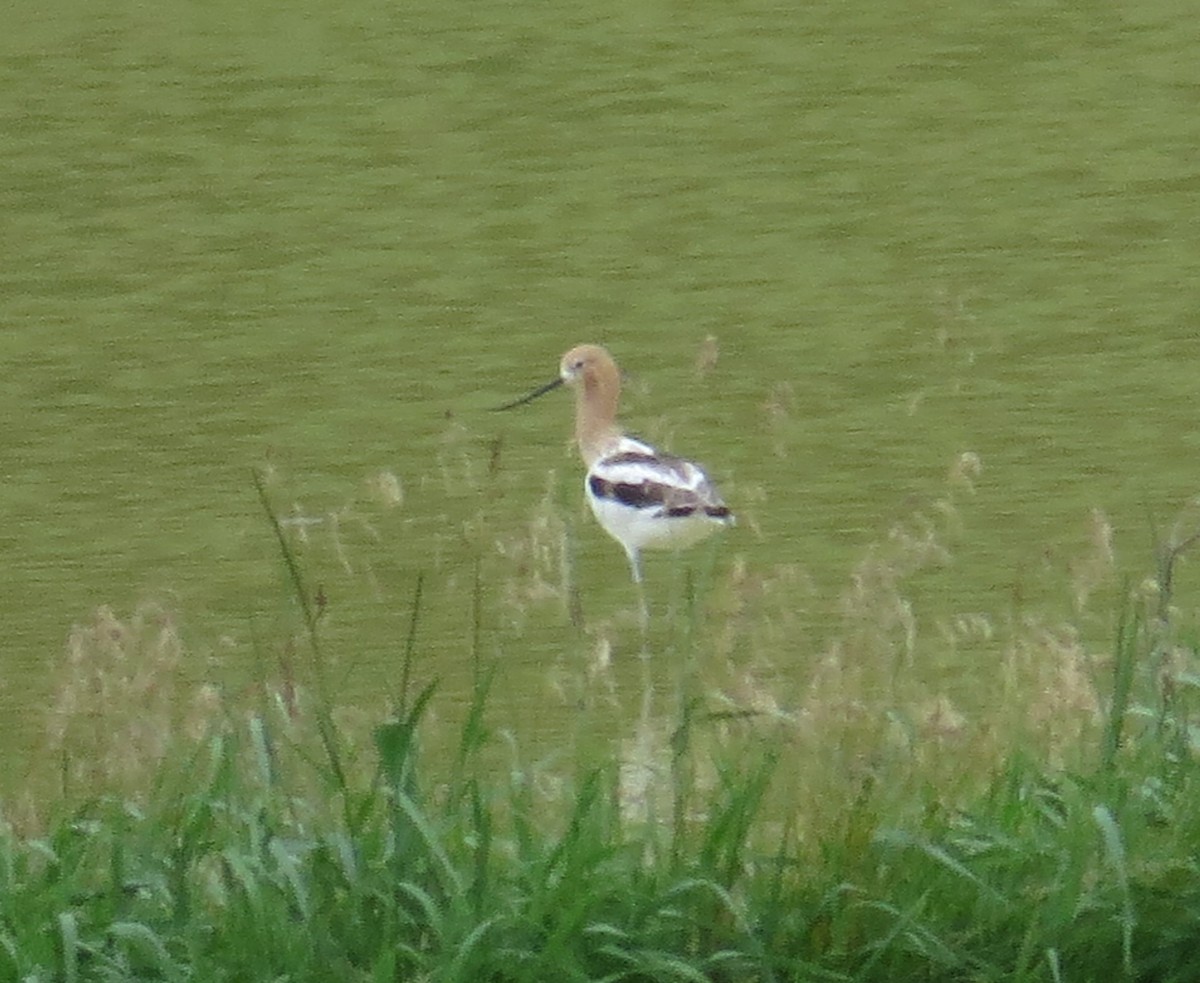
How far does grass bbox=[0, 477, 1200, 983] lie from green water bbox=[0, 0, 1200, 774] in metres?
0.62

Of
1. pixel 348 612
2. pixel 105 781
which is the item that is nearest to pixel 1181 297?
pixel 348 612

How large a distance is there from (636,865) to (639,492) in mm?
3626

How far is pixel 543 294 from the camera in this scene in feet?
35.5

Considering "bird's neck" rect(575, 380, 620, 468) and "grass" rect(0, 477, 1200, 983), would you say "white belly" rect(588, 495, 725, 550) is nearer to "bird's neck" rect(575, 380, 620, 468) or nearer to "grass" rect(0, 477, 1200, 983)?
"bird's neck" rect(575, 380, 620, 468)

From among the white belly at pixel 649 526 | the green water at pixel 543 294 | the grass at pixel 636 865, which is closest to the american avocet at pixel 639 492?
the white belly at pixel 649 526

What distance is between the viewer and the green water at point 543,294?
7.54 meters

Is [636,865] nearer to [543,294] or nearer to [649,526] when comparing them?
[649,526]

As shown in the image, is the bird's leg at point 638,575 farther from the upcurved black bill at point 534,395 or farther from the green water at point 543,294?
the upcurved black bill at point 534,395

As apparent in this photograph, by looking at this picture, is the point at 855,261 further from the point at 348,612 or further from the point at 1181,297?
the point at 348,612

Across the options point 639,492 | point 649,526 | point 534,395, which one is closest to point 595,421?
point 534,395

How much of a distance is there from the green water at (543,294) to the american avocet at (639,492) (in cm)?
14

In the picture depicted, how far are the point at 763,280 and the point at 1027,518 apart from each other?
10.6 ft

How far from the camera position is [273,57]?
15.3m

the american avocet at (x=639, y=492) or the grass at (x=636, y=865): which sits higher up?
the grass at (x=636, y=865)
